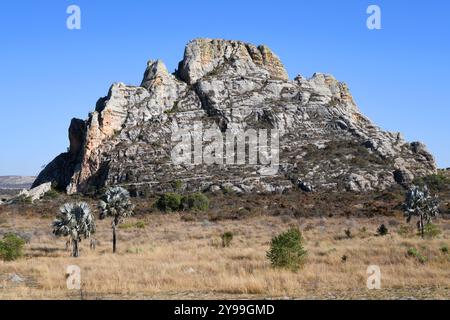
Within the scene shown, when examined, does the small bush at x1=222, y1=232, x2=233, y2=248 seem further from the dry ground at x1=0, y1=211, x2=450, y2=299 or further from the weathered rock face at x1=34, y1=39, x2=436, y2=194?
the weathered rock face at x1=34, y1=39, x2=436, y2=194

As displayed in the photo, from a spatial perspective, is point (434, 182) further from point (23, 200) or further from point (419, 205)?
point (23, 200)

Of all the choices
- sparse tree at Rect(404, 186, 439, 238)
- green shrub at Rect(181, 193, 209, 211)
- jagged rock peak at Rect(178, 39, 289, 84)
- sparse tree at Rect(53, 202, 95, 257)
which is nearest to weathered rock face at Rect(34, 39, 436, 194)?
jagged rock peak at Rect(178, 39, 289, 84)

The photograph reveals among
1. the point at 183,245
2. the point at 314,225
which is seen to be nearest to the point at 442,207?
the point at 314,225

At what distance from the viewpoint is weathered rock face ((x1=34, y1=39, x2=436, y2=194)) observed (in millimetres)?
91562

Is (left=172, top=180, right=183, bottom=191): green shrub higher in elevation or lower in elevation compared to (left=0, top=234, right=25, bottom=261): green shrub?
higher

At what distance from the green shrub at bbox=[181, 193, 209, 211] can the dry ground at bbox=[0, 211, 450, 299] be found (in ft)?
97.1

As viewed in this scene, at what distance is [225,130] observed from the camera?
102m

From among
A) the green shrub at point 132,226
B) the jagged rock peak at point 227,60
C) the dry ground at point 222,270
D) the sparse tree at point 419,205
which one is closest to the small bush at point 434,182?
the jagged rock peak at point 227,60

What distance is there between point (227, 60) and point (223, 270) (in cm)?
10608

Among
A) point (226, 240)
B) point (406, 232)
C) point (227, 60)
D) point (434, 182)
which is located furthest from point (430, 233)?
point (227, 60)

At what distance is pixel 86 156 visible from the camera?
9962cm

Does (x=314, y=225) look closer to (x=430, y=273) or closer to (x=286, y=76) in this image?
(x=430, y=273)

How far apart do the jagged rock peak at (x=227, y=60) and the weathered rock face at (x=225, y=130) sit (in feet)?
0.97
